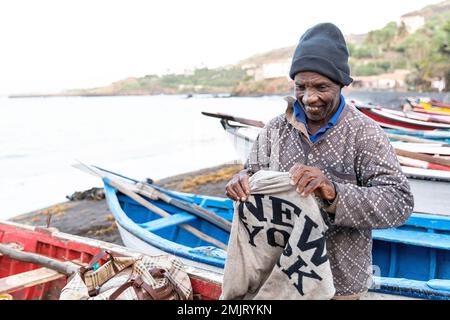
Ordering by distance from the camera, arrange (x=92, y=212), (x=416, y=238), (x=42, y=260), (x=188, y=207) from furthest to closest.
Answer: (x=92, y=212), (x=188, y=207), (x=416, y=238), (x=42, y=260)

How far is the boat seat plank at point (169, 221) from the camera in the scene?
533 cm

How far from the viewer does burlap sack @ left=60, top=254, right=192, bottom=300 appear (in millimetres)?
2457

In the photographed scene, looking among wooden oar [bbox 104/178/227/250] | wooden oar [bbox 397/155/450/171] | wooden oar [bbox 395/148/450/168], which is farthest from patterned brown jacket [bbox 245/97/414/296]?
wooden oar [bbox 395/148/450/168]

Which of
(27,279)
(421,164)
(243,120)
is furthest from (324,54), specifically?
(243,120)

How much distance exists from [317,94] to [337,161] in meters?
0.27

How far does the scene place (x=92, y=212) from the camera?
10.4m

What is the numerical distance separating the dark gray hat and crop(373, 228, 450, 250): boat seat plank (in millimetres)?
3155

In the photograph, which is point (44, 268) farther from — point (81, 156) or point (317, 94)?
point (81, 156)

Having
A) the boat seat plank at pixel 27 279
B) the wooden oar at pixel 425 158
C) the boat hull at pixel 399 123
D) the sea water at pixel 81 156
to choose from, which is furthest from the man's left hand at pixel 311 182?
the boat hull at pixel 399 123

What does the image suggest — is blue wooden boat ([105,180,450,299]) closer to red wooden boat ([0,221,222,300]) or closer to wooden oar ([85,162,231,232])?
wooden oar ([85,162,231,232])

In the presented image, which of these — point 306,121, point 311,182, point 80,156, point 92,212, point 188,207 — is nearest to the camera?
point 311,182

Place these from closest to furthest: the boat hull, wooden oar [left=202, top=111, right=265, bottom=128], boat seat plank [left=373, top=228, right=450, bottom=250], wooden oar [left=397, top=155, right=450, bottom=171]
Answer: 1. boat seat plank [left=373, top=228, right=450, bottom=250]
2. wooden oar [left=397, top=155, right=450, bottom=171]
3. wooden oar [left=202, top=111, right=265, bottom=128]
4. the boat hull

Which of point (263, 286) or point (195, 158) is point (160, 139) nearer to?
point (195, 158)
